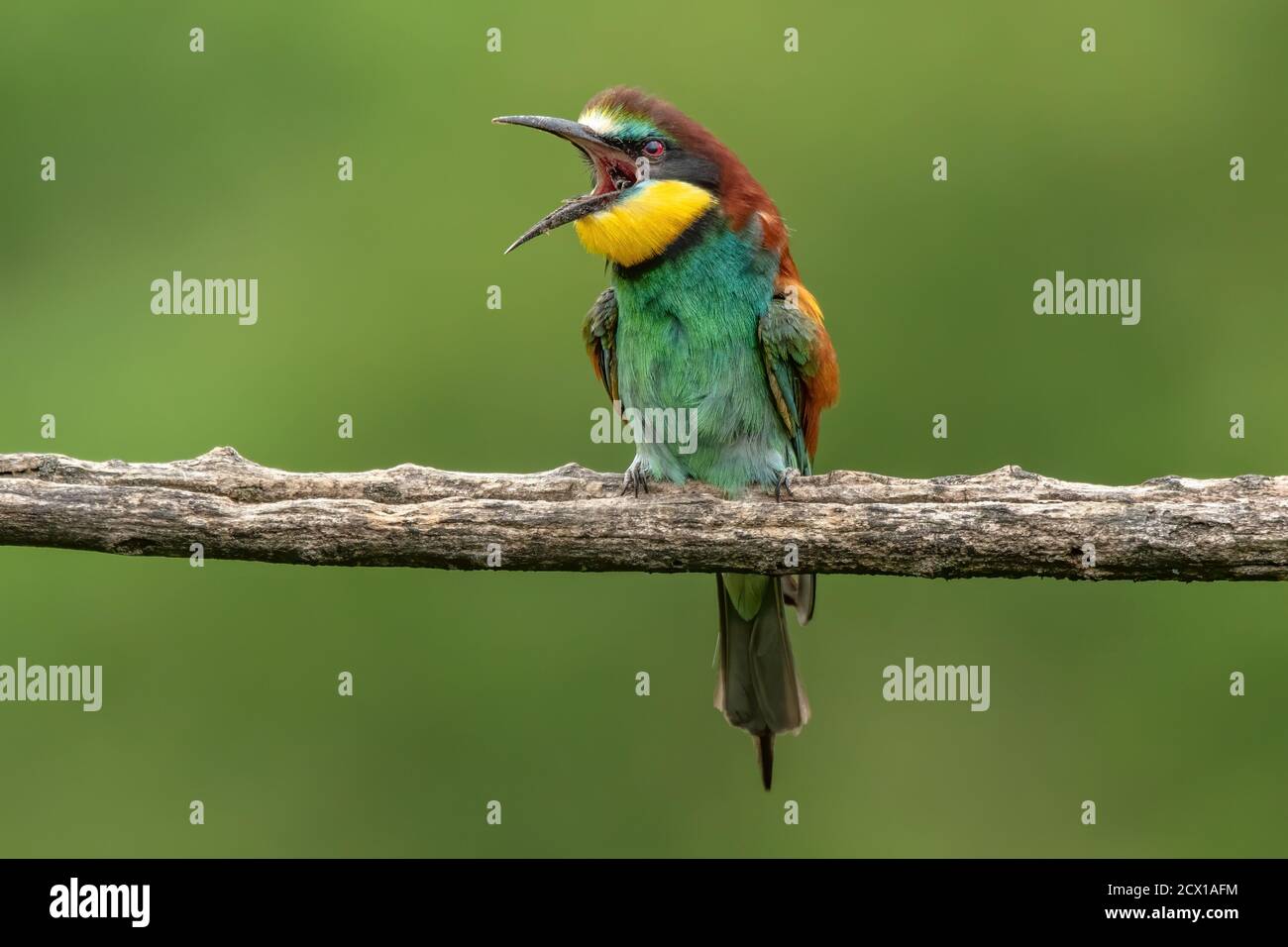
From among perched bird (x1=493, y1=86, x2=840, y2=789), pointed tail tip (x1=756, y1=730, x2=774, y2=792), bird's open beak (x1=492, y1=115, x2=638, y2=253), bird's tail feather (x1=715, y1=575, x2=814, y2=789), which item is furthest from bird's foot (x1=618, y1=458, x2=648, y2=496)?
pointed tail tip (x1=756, y1=730, x2=774, y2=792)

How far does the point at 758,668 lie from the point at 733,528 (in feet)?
2.17

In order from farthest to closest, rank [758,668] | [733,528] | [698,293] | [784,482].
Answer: [758,668]
[698,293]
[784,482]
[733,528]

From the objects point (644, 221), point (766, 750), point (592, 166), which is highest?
point (592, 166)

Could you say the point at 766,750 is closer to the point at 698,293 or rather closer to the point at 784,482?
the point at 784,482

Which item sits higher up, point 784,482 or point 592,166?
point 592,166

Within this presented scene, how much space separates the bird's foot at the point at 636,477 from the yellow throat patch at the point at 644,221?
0.40m

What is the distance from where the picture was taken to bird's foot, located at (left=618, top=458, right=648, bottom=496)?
2.97 meters

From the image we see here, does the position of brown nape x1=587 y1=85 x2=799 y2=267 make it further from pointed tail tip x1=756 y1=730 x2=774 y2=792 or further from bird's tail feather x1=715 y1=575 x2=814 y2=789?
pointed tail tip x1=756 y1=730 x2=774 y2=792

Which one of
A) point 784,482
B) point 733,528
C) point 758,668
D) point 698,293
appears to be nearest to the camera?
point 733,528

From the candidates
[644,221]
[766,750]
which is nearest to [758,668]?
[766,750]

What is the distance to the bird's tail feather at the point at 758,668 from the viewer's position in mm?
3303

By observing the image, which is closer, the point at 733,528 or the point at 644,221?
the point at 733,528

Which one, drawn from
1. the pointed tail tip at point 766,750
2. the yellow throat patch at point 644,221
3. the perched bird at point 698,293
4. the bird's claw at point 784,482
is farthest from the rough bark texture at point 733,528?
the pointed tail tip at point 766,750

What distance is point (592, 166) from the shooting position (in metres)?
3.12
